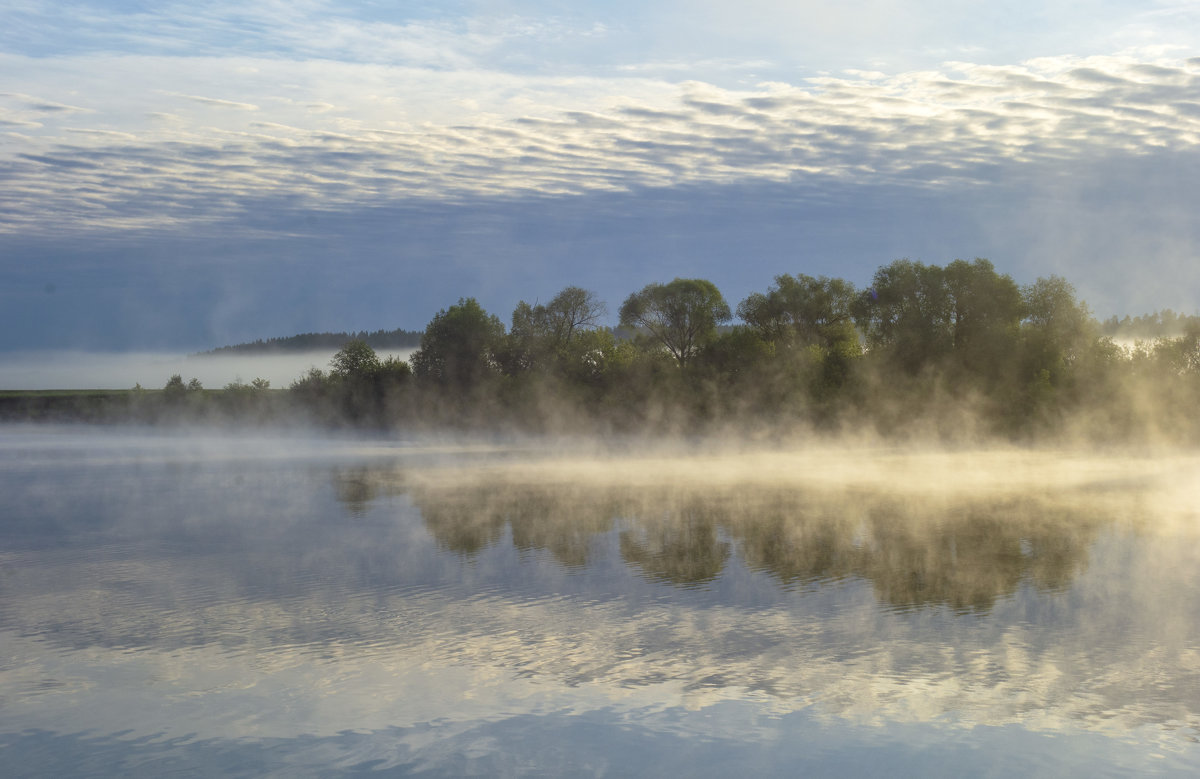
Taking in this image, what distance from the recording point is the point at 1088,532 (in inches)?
801

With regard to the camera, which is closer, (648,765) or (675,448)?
(648,765)

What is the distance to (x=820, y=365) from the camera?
57750 millimetres

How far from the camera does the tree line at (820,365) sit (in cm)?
5288

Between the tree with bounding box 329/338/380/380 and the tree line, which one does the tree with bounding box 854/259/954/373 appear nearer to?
the tree line

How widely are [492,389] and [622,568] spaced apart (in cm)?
5385

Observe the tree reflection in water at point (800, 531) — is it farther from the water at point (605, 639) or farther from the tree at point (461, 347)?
the tree at point (461, 347)

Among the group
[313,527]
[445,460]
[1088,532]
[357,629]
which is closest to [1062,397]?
[445,460]

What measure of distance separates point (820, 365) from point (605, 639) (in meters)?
47.5

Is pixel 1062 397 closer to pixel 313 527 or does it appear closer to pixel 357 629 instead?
pixel 313 527

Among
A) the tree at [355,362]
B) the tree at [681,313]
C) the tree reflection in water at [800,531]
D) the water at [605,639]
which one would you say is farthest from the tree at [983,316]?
the tree at [355,362]

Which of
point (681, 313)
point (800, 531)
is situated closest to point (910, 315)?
point (681, 313)

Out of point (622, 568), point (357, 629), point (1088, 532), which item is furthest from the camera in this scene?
point (1088, 532)

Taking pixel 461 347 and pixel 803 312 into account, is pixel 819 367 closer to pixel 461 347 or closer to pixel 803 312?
pixel 803 312

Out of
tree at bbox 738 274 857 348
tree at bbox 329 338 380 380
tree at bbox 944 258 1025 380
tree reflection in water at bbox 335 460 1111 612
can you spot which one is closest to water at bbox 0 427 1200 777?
tree reflection in water at bbox 335 460 1111 612
